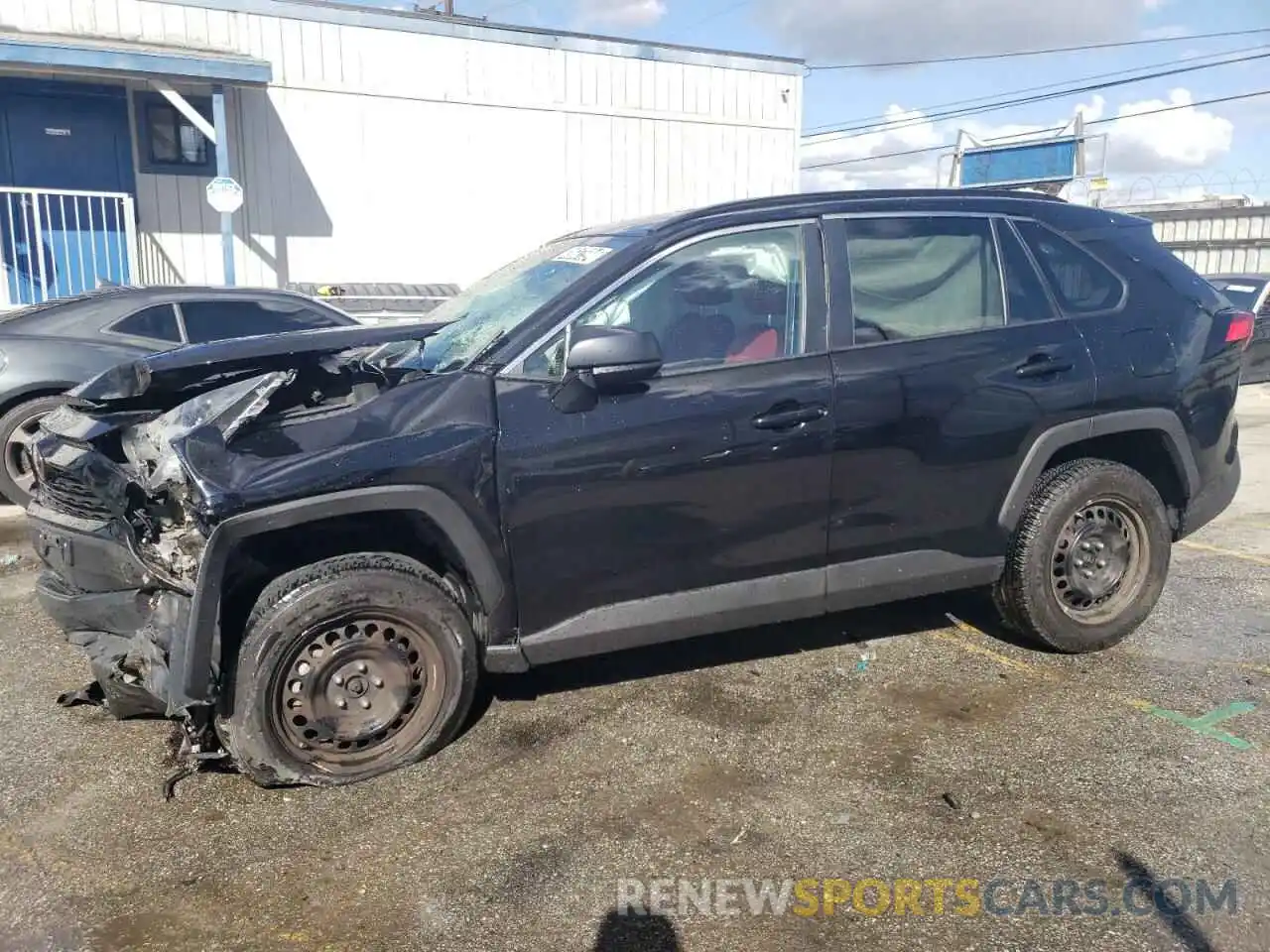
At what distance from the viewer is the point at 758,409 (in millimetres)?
3621

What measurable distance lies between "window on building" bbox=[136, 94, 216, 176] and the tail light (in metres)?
11.1

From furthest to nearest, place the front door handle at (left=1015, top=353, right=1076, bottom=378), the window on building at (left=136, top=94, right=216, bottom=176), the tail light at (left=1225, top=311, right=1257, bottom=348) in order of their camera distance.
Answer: the window on building at (left=136, top=94, right=216, bottom=176) < the tail light at (left=1225, top=311, right=1257, bottom=348) < the front door handle at (left=1015, top=353, right=1076, bottom=378)

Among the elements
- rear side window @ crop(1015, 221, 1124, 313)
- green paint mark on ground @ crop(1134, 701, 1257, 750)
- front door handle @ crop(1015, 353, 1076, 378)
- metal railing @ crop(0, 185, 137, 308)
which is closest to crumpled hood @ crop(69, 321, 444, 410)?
front door handle @ crop(1015, 353, 1076, 378)

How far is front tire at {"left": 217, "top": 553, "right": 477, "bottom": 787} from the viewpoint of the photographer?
321 centimetres

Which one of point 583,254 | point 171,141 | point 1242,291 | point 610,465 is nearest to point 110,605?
point 610,465

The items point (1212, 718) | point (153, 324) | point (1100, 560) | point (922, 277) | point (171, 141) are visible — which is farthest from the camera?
point (171, 141)

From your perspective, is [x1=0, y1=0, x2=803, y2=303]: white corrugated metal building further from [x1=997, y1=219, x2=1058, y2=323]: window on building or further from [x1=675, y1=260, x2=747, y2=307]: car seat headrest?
[x1=997, y1=219, x2=1058, y2=323]: window on building

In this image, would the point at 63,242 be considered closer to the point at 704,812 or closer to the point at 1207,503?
the point at 704,812

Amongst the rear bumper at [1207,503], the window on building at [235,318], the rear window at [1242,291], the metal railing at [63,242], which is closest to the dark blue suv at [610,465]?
the rear bumper at [1207,503]

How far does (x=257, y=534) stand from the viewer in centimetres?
310

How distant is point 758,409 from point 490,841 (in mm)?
1726

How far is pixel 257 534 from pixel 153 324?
15.8 ft

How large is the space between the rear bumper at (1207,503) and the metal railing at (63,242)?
1062cm

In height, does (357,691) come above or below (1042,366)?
below
